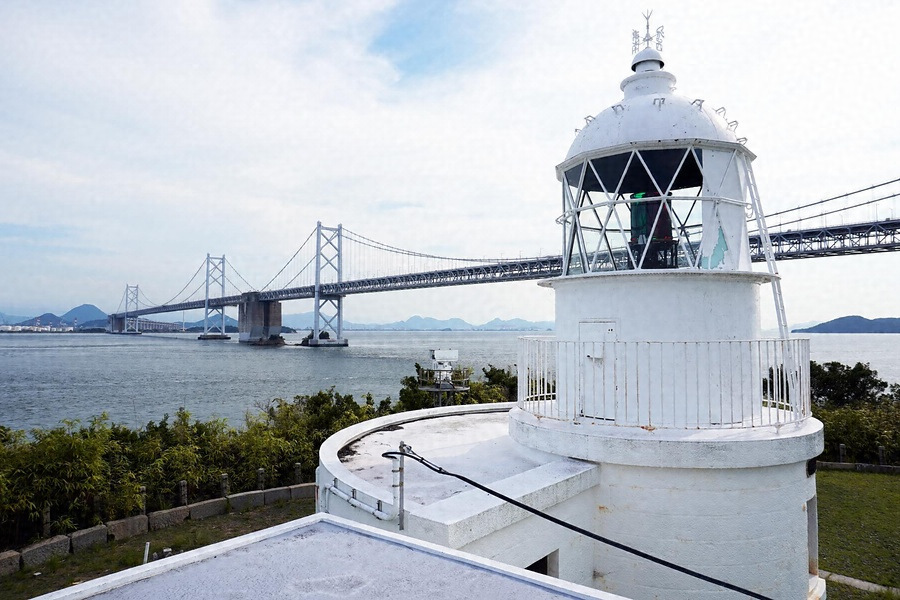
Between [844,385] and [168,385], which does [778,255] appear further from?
[168,385]

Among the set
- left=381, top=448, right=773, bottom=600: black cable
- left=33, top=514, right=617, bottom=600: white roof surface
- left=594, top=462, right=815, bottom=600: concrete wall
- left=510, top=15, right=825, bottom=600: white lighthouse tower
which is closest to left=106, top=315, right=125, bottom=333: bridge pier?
left=510, top=15, right=825, bottom=600: white lighthouse tower

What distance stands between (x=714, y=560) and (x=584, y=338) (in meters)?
2.14

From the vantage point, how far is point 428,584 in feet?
7.26

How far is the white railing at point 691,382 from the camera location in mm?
5016

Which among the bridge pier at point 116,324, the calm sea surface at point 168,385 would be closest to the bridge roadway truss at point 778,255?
the calm sea surface at point 168,385

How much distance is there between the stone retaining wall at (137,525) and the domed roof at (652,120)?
6807mm

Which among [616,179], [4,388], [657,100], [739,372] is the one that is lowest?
[4,388]


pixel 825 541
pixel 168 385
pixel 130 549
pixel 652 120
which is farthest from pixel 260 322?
pixel 652 120

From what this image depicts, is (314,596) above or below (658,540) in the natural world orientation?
above

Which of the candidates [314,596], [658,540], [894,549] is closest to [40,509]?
[314,596]

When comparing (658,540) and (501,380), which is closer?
(658,540)

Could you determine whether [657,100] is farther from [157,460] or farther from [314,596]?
[157,460]

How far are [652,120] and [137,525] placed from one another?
7.91 m

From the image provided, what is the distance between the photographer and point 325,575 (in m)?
2.31
